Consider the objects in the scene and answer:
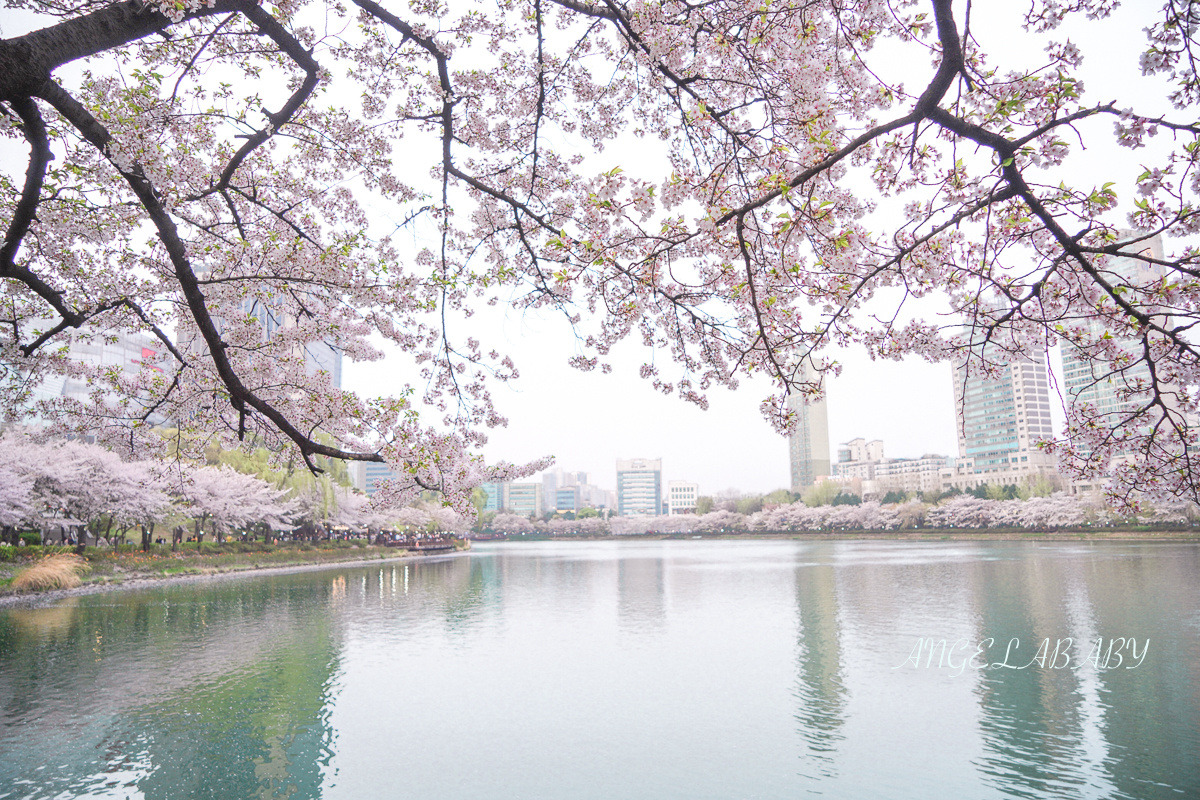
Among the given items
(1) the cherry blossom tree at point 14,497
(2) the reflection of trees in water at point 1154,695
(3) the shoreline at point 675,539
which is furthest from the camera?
(3) the shoreline at point 675,539

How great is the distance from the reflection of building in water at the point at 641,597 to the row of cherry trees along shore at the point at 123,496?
474 centimetres

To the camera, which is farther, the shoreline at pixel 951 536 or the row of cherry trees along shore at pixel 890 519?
the row of cherry trees along shore at pixel 890 519

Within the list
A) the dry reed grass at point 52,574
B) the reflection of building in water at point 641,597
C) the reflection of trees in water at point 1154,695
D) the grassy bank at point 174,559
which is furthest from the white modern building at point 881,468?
the dry reed grass at point 52,574

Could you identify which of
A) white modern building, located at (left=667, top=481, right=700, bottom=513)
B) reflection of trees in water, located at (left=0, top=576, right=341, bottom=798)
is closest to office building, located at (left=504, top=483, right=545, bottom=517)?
white modern building, located at (left=667, top=481, right=700, bottom=513)

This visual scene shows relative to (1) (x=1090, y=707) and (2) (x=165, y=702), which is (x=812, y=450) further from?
(2) (x=165, y=702)

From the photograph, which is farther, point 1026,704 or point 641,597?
point 641,597

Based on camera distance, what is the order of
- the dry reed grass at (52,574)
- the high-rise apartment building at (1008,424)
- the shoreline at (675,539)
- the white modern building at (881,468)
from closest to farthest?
the dry reed grass at (52,574), the shoreline at (675,539), the high-rise apartment building at (1008,424), the white modern building at (881,468)

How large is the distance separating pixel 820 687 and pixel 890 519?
213 ft

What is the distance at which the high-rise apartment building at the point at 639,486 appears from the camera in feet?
598

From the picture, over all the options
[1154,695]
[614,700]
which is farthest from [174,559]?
[1154,695]

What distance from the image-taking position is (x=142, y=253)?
632cm

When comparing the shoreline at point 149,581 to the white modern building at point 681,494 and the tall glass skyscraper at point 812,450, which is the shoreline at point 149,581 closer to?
the tall glass skyscraper at point 812,450

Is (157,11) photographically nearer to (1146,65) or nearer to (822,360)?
(822,360)

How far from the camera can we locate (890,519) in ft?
223
